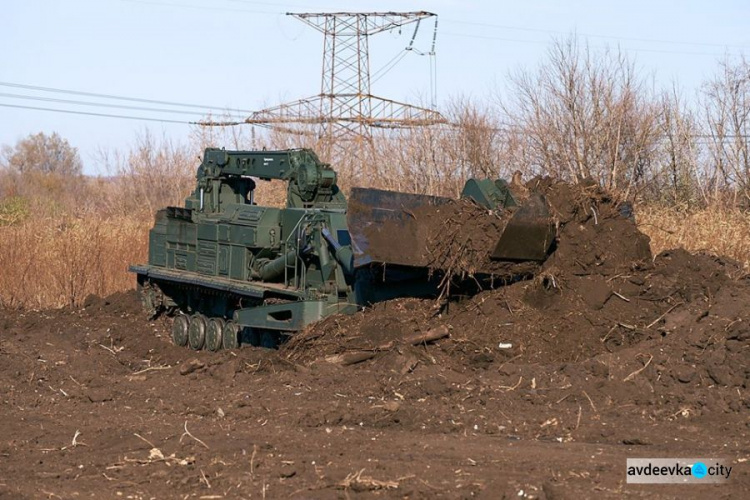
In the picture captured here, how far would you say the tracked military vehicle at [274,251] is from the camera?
11.7 m

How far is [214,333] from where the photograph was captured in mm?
15312

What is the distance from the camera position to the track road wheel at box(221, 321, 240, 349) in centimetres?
1494

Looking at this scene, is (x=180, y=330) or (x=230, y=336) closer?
(x=230, y=336)

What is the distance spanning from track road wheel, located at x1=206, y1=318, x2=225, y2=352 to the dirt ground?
0.50 metres

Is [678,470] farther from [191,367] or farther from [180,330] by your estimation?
[180,330]

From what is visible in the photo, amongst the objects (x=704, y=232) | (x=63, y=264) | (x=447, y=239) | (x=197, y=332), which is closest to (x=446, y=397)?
(x=447, y=239)

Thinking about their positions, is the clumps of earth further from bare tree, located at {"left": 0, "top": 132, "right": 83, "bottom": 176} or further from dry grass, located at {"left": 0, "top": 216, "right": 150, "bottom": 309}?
bare tree, located at {"left": 0, "top": 132, "right": 83, "bottom": 176}

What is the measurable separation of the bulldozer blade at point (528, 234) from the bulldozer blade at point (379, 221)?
0.83m

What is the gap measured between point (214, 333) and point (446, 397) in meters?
6.22

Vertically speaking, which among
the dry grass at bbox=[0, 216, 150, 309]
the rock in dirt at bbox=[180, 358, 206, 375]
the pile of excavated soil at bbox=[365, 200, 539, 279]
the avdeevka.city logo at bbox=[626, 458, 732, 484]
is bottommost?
the rock in dirt at bbox=[180, 358, 206, 375]

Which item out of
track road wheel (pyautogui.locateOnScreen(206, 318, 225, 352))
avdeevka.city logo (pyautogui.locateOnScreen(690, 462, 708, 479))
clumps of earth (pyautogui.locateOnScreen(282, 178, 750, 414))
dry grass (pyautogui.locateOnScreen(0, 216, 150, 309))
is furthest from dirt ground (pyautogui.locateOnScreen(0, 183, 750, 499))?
dry grass (pyautogui.locateOnScreen(0, 216, 150, 309))

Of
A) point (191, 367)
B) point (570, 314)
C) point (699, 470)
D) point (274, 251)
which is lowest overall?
point (191, 367)

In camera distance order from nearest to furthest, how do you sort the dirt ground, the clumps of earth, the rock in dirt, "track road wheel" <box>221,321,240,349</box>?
the dirt ground, the clumps of earth, the rock in dirt, "track road wheel" <box>221,321,240,349</box>

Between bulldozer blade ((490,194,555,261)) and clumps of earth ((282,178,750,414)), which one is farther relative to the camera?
bulldozer blade ((490,194,555,261))
